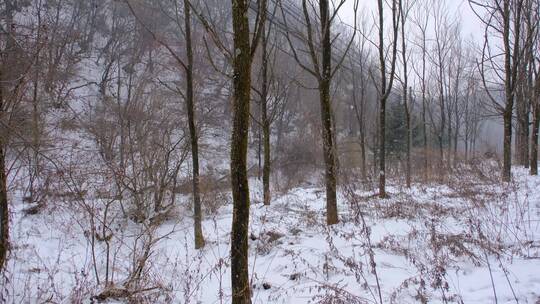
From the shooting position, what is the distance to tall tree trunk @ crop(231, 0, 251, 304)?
2707 mm

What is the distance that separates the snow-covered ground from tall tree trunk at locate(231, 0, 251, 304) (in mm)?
805

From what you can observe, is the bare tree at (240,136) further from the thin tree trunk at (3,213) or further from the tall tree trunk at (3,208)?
the thin tree trunk at (3,213)

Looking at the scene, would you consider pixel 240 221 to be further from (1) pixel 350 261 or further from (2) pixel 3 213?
(2) pixel 3 213

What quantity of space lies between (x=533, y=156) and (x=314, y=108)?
58.8 ft

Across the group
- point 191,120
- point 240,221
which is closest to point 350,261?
point 240,221

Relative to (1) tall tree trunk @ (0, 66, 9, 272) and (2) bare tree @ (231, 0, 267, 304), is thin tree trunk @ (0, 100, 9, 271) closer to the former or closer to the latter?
(1) tall tree trunk @ (0, 66, 9, 272)

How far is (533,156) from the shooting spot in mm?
11328

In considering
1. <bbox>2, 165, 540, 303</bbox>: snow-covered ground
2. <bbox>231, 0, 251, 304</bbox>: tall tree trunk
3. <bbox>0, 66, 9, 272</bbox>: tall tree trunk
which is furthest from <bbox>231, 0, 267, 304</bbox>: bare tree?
<bbox>0, 66, 9, 272</bbox>: tall tree trunk

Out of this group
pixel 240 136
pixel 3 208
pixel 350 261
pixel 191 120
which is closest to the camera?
pixel 240 136

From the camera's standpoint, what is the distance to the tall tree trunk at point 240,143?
8.88ft

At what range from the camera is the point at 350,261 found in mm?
4461

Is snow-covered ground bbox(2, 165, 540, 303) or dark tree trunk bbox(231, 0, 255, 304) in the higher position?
dark tree trunk bbox(231, 0, 255, 304)

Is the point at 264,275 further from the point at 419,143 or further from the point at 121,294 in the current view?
the point at 419,143

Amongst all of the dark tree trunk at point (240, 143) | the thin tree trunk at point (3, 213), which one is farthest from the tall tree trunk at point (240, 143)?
the thin tree trunk at point (3, 213)
